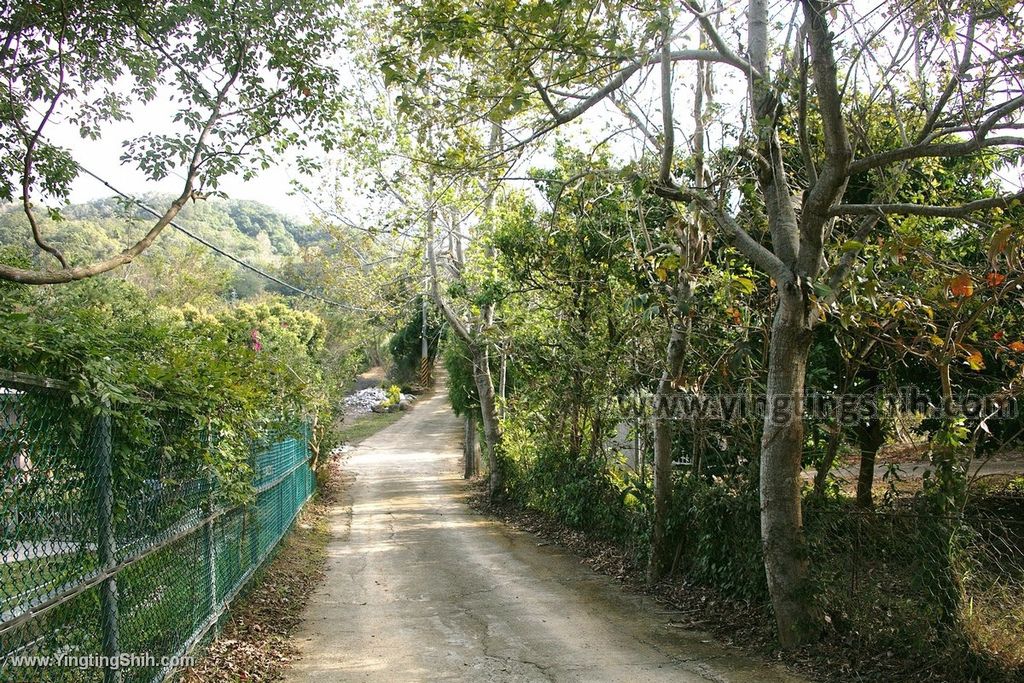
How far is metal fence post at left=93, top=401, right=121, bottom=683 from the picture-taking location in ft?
13.6

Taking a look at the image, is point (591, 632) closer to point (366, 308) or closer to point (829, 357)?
point (829, 357)

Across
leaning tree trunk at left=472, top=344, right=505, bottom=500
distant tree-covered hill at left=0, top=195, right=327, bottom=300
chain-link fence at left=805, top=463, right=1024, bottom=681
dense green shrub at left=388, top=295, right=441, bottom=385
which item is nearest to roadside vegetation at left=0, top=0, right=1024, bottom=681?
chain-link fence at left=805, top=463, right=1024, bottom=681

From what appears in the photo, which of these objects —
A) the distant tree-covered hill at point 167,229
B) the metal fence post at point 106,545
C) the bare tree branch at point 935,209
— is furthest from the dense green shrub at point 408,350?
the metal fence post at point 106,545

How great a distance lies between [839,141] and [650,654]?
4.69 meters

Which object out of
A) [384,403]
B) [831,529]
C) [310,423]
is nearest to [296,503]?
[310,423]

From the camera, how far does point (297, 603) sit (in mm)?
9117

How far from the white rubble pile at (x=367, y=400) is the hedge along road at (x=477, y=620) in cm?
3098

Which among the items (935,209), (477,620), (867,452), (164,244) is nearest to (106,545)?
(477,620)

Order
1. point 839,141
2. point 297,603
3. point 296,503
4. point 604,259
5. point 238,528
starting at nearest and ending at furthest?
point 839,141
point 238,528
point 297,603
point 604,259
point 296,503

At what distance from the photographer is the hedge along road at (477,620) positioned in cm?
676

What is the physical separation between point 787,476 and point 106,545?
17.9 ft

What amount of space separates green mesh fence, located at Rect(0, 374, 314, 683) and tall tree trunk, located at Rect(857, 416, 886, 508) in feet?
23.4

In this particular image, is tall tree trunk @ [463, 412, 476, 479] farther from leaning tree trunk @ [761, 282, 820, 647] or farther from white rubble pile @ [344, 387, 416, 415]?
white rubble pile @ [344, 387, 416, 415]

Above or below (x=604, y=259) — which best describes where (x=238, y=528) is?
below
